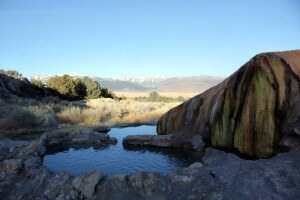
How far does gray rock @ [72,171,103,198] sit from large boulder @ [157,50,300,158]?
4538 millimetres

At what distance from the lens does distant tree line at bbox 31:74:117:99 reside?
4703 centimetres

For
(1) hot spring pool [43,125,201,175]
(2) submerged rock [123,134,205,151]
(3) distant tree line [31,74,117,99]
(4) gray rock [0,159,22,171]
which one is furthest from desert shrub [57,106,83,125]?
(3) distant tree line [31,74,117,99]

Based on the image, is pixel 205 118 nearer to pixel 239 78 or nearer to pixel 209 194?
pixel 239 78

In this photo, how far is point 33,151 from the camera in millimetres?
11859

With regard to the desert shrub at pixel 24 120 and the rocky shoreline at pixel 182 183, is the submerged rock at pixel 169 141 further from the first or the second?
the desert shrub at pixel 24 120

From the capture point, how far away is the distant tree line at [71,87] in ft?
154

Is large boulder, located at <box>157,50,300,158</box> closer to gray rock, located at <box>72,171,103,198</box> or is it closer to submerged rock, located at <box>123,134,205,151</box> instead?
submerged rock, located at <box>123,134,205,151</box>

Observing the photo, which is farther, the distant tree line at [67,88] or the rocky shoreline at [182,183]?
the distant tree line at [67,88]

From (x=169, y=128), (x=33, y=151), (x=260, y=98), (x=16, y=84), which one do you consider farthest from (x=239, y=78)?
(x=16, y=84)

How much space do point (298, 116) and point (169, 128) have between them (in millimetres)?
7431

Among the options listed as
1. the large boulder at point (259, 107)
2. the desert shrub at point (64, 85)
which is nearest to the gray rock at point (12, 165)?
the large boulder at point (259, 107)

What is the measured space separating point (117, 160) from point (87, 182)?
3426 millimetres

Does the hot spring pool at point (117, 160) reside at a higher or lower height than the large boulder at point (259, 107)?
lower

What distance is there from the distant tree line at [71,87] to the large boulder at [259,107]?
1434 inches
